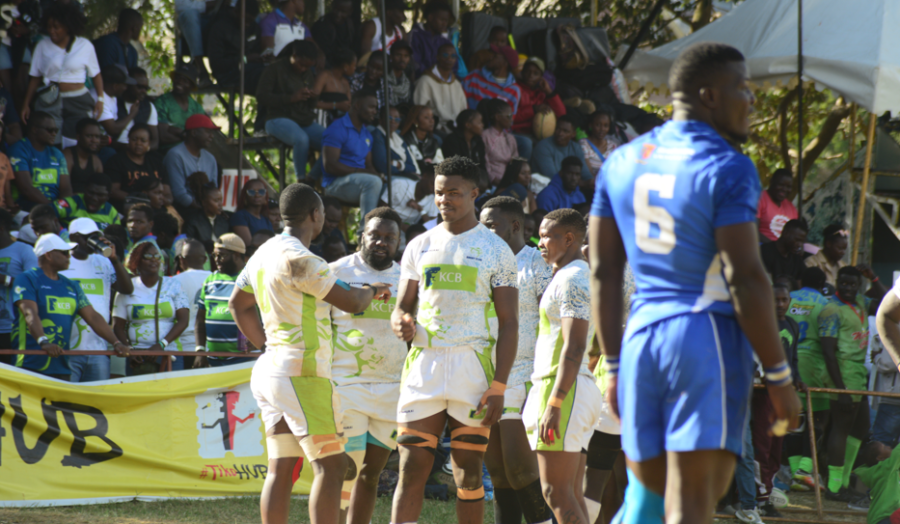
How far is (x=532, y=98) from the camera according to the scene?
43.4 feet

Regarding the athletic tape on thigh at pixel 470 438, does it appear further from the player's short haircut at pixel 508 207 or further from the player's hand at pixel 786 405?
the player's hand at pixel 786 405

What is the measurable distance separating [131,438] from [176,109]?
4.94 m

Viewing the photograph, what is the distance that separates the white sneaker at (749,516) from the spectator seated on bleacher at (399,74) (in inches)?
272

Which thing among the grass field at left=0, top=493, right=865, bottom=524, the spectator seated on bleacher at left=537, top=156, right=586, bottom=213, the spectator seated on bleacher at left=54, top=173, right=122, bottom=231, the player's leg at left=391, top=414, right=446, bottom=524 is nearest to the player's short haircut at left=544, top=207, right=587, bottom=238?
the player's leg at left=391, top=414, right=446, bottom=524

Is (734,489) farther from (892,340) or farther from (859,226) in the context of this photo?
(859,226)

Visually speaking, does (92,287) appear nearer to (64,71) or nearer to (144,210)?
(144,210)

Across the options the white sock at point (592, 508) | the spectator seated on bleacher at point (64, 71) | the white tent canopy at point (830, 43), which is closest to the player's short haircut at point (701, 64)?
the white sock at point (592, 508)

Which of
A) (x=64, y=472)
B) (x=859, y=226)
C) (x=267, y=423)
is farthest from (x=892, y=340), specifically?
(x=859, y=226)

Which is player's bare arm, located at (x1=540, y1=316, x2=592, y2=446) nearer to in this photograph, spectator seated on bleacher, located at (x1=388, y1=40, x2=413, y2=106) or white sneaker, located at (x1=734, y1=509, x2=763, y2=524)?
white sneaker, located at (x1=734, y1=509, x2=763, y2=524)

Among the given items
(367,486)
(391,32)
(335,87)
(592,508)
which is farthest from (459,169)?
(391,32)

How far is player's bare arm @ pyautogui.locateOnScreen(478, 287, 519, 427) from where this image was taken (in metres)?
4.61

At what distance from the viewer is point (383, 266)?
5.74m

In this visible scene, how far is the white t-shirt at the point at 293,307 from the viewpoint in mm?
4695

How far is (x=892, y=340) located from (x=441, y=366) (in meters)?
2.59
